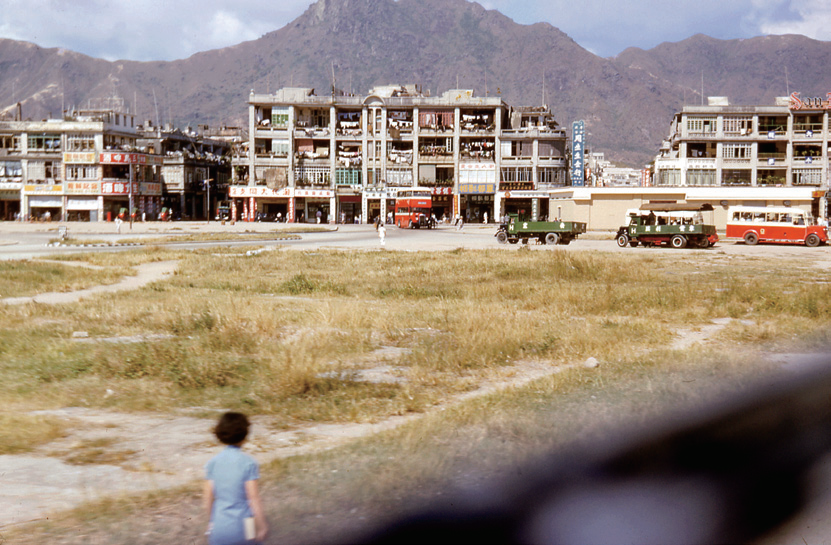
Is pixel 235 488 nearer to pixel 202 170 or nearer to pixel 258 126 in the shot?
pixel 258 126

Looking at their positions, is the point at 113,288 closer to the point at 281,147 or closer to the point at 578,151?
the point at 578,151

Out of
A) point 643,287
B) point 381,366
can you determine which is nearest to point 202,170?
point 643,287

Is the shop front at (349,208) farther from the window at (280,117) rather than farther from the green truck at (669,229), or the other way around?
the green truck at (669,229)

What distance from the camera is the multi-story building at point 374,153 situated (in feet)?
316

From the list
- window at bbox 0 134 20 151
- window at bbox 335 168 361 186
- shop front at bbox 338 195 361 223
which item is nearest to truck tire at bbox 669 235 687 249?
shop front at bbox 338 195 361 223

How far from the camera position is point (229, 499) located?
4.34m

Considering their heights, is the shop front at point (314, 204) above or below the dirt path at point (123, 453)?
above

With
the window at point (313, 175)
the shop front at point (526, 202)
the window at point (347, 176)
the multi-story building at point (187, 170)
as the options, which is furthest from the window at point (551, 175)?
the multi-story building at point (187, 170)

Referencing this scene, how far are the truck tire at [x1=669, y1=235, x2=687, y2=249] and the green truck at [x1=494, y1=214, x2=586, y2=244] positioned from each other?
215 inches

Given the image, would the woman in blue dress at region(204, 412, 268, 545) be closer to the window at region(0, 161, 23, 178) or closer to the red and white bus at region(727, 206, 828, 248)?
the red and white bus at region(727, 206, 828, 248)

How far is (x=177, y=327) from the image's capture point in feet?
45.7

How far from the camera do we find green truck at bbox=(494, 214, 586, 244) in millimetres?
47031

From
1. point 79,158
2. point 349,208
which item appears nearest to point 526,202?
point 349,208

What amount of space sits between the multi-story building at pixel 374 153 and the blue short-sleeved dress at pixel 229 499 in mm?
91831
